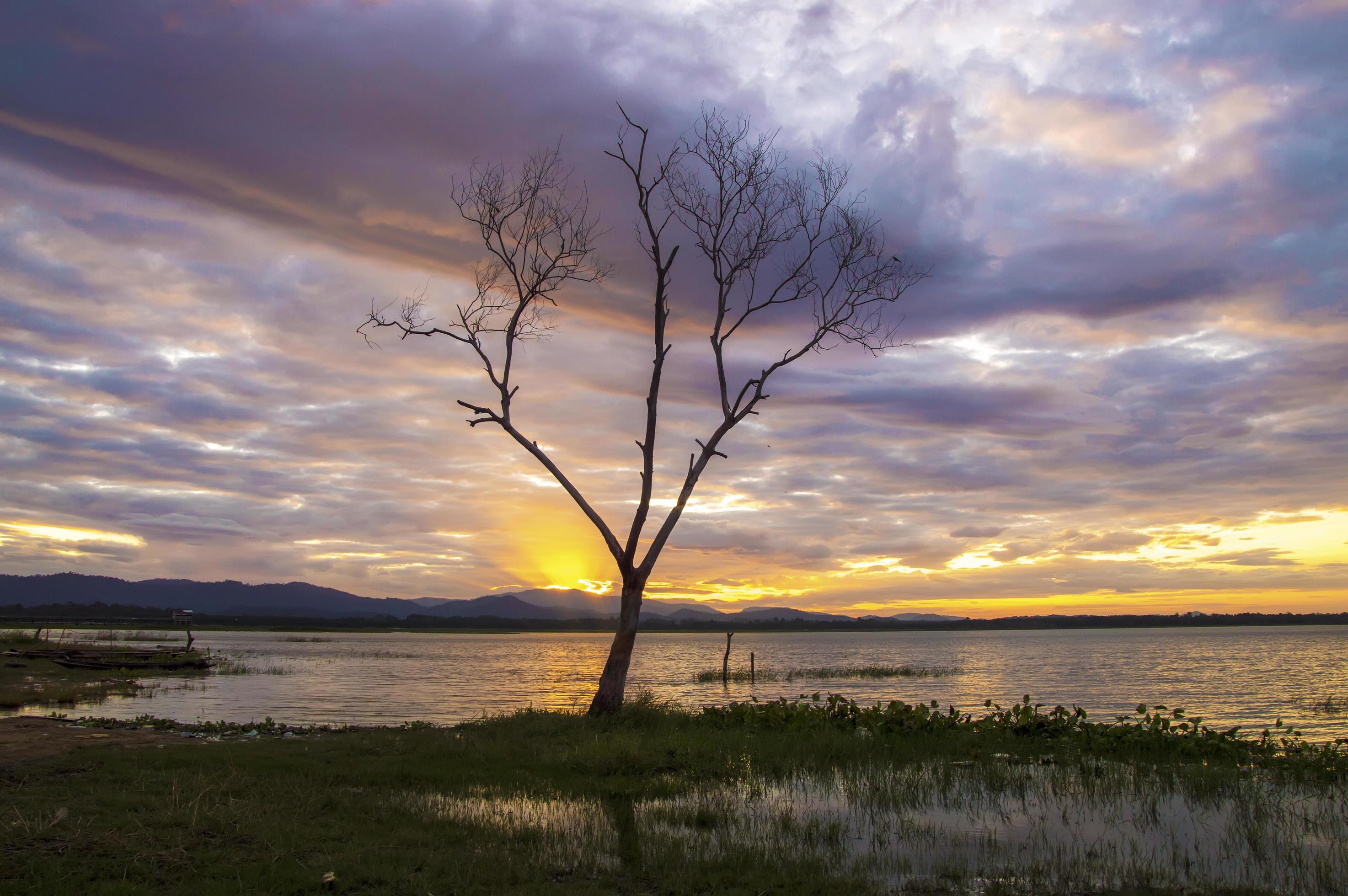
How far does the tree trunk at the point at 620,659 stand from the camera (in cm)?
2003

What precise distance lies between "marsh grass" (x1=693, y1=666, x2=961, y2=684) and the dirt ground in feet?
122

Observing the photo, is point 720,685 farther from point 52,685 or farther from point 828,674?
point 52,685

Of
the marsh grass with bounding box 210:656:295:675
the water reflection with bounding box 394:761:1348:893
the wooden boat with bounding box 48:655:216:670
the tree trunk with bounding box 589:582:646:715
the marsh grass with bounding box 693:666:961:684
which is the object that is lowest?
the marsh grass with bounding box 693:666:961:684

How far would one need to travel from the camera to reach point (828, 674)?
5609cm

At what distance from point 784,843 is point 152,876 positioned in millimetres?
6824

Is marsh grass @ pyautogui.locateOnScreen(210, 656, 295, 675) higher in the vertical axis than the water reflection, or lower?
lower

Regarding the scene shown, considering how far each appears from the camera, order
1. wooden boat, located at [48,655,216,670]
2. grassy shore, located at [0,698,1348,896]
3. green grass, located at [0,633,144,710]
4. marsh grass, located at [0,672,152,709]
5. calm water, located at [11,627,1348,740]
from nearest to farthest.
Answer: grassy shore, located at [0,698,1348,896] → marsh grass, located at [0,672,152,709] → green grass, located at [0,633,144,710] → calm water, located at [11,627,1348,740] → wooden boat, located at [48,655,216,670]

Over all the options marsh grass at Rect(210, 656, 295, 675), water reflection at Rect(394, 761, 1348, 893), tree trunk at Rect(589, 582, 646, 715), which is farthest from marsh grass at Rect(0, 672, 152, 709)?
water reflection at Rect(394, 761, 1348, 893)

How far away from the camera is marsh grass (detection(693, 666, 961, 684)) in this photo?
5369 centimetres

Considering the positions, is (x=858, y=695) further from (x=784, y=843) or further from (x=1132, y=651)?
(x=1132, y=651)

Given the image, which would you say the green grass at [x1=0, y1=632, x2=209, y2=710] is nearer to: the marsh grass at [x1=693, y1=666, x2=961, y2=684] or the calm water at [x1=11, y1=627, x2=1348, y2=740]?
the calm water at [x1=11, y1=627, x2=1348, y2=740]

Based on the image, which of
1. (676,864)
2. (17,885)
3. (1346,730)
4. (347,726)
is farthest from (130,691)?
(1346,730)

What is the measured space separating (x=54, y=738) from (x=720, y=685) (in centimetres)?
3777

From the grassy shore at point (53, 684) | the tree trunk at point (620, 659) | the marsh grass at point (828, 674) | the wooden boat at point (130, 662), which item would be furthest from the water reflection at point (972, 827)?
the wooden boat at point (130, 662)
